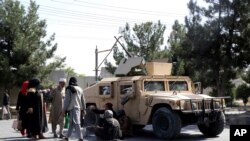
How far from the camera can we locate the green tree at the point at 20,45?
1111 inches

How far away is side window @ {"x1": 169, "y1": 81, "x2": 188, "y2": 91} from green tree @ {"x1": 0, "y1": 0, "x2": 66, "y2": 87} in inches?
599

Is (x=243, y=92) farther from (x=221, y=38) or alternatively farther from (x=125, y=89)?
(x=125, y=89)

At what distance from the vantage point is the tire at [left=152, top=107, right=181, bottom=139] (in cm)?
1278

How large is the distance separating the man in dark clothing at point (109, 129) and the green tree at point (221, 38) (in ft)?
44.4

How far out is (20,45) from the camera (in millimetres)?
28094

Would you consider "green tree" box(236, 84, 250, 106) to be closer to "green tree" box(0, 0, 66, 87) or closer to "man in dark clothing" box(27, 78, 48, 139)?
"green tree" box(0, 0, 66, 87)

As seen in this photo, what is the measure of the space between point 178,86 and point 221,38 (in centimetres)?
1114

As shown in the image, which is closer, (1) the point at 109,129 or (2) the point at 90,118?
(1) the point at 109,129

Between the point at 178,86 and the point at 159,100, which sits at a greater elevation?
the point at 178,86

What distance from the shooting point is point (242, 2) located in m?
24.9

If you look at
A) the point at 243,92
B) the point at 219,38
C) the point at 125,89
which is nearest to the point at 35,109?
the point at 125,89

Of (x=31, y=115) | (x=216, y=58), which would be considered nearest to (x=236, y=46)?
(x=216, y=58)

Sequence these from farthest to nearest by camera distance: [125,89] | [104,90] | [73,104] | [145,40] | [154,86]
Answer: [145,40] → [104,90] → [125,89] → [154,86] → [73,104]

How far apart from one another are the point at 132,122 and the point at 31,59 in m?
16.3
